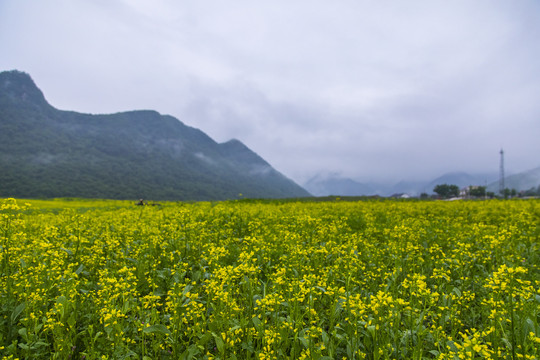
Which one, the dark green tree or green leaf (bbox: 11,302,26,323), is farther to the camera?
the dark green tree

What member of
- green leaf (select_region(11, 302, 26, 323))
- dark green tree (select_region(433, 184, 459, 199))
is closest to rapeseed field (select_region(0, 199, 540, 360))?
→ green leaf (select_region(11, 302, 26, 323))

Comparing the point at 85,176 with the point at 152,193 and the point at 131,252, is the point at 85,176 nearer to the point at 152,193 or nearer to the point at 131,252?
the point at 152,193

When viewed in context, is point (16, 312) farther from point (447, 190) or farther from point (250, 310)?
point (447, 190)

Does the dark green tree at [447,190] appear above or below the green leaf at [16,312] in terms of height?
above

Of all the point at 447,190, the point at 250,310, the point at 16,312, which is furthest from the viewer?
the point at 447,190

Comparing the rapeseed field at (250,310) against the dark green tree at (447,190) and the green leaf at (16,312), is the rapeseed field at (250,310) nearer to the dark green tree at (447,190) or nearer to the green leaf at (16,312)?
the green leaf at (16,312)

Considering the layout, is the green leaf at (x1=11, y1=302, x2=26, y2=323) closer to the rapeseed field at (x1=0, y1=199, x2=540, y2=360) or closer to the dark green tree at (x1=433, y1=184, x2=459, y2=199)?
the rapeseed field at (x1=0, y1=199, x2=540, y2=360)

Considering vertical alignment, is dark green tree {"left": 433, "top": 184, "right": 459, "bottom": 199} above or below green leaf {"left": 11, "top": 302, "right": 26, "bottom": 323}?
above

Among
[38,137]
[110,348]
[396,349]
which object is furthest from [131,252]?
[38,137]

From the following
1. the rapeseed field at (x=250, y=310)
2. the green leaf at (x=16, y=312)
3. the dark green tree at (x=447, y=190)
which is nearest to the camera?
the rapeseed field at (x=250, y=310)

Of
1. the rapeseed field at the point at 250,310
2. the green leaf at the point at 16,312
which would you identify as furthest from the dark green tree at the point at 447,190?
the green leaf at the point at 16,312

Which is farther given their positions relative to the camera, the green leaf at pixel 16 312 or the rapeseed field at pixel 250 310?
the green leaf at pixel 16 312

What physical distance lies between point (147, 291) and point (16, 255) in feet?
9.25

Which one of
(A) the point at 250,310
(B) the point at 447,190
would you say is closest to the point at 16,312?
(A) the point at 250,310
